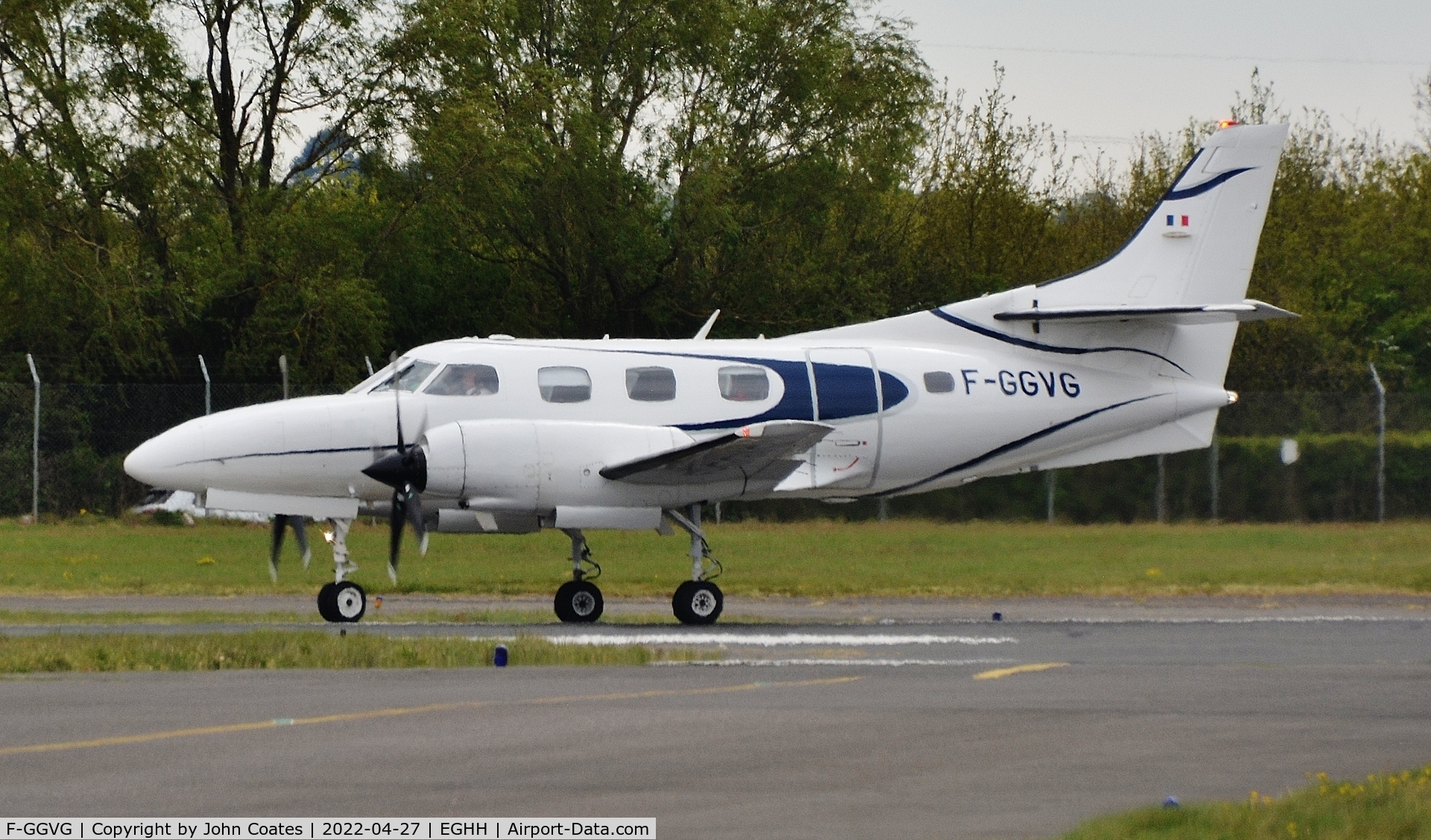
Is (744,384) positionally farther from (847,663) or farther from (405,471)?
(847,663)

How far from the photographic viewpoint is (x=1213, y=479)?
2939cm

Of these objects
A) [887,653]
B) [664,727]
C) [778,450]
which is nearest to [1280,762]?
[664,727]

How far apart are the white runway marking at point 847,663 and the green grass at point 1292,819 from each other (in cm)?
608

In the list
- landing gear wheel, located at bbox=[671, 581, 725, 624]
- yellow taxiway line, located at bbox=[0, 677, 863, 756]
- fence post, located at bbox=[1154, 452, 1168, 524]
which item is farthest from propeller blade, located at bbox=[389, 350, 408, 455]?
fence post, located at bbox=[1154, 452, 1168, 524]

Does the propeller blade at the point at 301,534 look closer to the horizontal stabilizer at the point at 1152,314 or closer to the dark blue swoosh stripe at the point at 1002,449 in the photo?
the dark blue swoosh stripe at the point at 1002,449

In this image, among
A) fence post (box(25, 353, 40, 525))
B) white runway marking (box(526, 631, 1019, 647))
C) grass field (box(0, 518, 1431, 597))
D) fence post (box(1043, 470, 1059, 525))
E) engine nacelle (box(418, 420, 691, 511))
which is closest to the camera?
white runway marking (box(526, 631, 1019, 647))

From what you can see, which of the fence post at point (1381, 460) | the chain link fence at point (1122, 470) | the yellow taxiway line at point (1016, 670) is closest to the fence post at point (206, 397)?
the chain link fence at point (1122, 470)

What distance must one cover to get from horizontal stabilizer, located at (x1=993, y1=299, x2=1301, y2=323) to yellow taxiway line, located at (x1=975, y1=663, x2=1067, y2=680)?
792 centimetres

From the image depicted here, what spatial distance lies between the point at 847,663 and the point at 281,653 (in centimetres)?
448

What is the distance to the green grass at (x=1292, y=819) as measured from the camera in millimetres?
7379

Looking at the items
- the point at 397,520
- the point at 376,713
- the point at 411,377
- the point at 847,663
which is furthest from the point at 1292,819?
the point at 411,377

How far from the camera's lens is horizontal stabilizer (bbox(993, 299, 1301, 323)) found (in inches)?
818

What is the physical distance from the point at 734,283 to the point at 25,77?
13.8m

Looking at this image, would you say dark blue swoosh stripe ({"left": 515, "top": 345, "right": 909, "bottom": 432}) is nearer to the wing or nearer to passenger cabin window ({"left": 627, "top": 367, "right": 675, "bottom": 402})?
passenger cabin window ({"left": 627, "top": 367, "right": 675, "bottom": 402})
